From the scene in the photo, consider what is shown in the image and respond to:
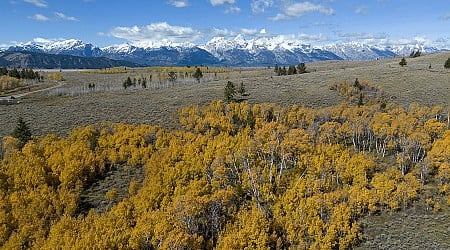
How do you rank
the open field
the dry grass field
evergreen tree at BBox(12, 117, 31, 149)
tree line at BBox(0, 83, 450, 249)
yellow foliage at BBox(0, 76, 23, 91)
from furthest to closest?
yellow foliage at BBox(0, 76, 23, 91) → the open field → evergreen tree at BBox(12, 117, 31, 149) → tree line at BBox(0, 83, 450, 249) → the dry grass field

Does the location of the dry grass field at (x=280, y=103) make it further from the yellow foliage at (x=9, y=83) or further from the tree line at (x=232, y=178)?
the yellow foliage at (x=9, y=83)

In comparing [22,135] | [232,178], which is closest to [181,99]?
[232,178]

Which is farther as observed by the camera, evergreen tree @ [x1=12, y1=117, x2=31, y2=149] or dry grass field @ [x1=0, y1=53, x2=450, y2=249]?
evergreen tree @ [x1=12, y1=117, x2=31, y2=149]

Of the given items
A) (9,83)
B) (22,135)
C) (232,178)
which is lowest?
(232,178)

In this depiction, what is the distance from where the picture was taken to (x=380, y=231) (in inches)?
2237

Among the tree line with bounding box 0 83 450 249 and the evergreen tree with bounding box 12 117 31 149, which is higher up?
the evergreen tree with bounding box 12 117 31 149

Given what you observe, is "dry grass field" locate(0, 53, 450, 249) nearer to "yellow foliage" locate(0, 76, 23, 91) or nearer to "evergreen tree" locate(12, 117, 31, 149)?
"evergreen tree" locate(12, 117, 31, 149)

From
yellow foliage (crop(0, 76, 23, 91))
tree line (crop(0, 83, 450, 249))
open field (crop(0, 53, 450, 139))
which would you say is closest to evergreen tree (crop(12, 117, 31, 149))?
tree line (crop(0, 83, 450, 249))

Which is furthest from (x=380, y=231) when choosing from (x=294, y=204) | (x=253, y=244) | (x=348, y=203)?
(x=253, y=244)

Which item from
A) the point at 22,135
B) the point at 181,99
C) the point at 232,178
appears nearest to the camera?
the point at 232,178

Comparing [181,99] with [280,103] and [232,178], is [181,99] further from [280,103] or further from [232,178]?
[232,178]

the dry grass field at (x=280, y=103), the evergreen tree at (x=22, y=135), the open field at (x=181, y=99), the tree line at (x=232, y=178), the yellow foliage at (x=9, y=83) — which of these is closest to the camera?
the dry grass field at (x=280, y=103)

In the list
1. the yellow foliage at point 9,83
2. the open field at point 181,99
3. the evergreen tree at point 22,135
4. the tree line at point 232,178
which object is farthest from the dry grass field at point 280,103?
the yellow foliage at point 9,83

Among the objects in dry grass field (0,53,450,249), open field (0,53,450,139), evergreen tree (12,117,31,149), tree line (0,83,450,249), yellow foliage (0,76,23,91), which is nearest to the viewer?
dry grass field (0,53,450,249)
